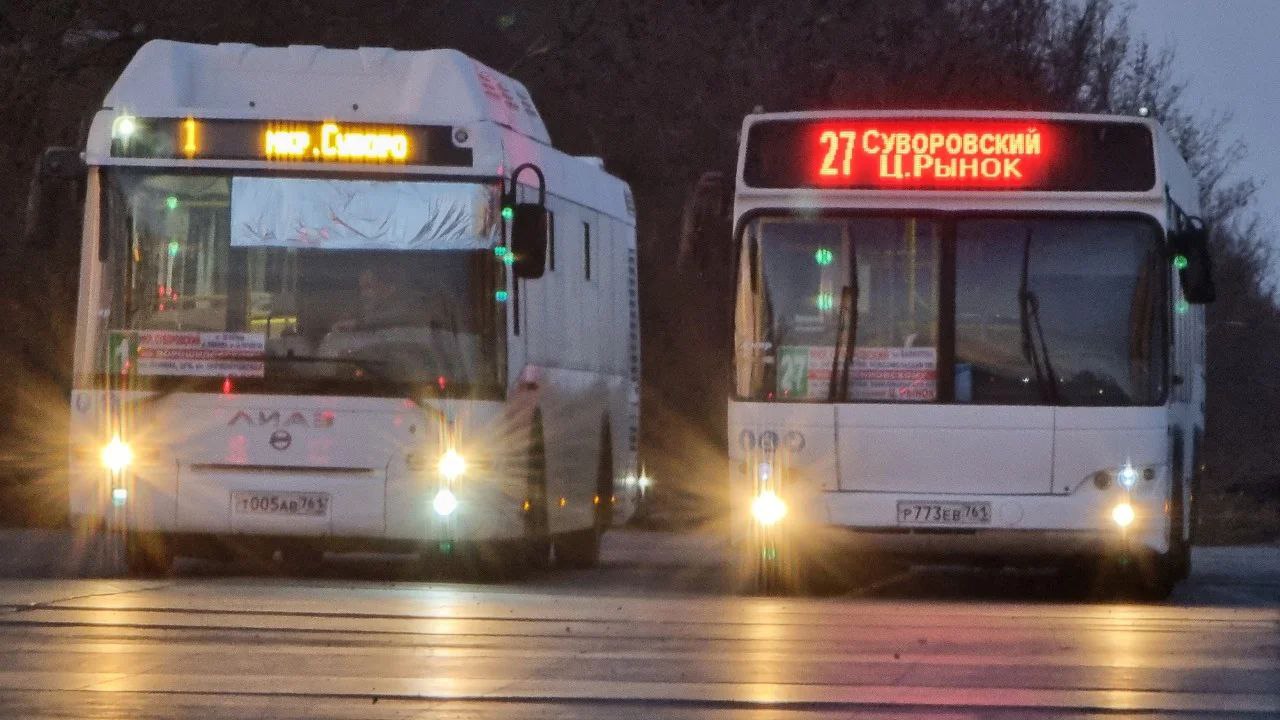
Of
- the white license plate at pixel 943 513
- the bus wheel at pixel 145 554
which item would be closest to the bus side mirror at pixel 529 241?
the white license plate at pixel 943 513

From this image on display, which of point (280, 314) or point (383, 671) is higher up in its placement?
point (280, 314)

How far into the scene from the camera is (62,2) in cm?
3547

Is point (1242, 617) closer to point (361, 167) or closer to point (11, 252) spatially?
point (361, 167)

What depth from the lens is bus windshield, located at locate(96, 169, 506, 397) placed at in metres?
17.7

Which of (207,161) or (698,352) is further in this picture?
(698,352)

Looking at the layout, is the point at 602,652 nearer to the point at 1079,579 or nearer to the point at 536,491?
the point at 536,491

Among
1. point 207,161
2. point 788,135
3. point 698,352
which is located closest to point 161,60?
point 207,161

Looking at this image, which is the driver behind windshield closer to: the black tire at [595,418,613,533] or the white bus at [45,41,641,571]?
the white bus at [45,41,641,571]

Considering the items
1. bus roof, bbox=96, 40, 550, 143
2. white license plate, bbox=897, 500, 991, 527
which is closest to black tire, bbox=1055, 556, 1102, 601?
white license plate, bbox=897, 500, 991, 527

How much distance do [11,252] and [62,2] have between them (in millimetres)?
3774

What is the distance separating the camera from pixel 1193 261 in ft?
56.2

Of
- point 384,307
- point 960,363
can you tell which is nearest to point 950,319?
point 960,363

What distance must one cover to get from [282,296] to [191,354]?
68 centimetres

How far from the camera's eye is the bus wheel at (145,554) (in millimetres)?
18375
